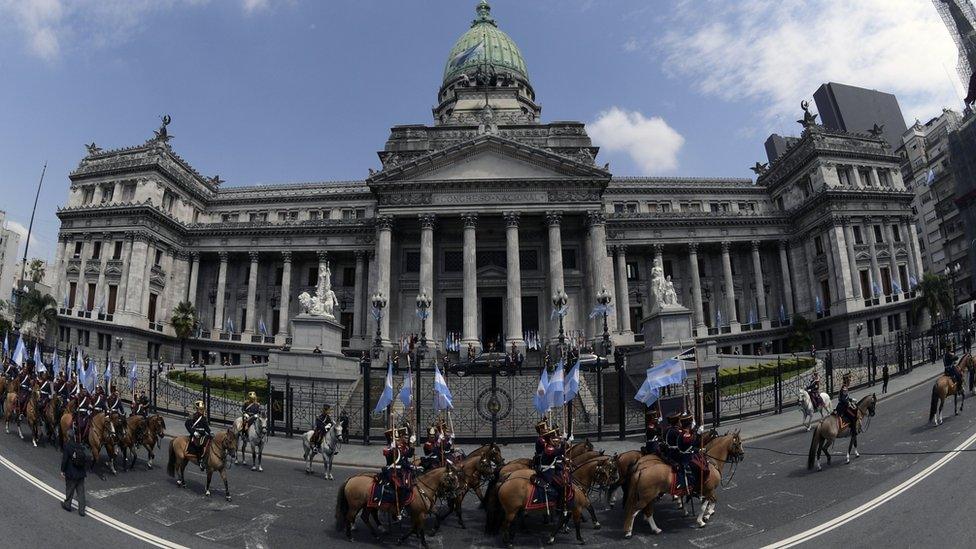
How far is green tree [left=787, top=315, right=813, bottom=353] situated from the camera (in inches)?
1857

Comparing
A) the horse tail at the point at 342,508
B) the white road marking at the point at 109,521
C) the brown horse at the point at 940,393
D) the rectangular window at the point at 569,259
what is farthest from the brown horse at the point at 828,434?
the rectangular window at the point at 569,259

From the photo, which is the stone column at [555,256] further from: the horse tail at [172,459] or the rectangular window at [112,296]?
the rectangular window at [112,296]

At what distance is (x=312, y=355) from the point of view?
1196 inches

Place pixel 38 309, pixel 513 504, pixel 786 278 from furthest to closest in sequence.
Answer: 1. pixel 786 278
2. pixel 38 309
3. pixel 513 504

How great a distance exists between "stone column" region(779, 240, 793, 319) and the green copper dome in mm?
38776

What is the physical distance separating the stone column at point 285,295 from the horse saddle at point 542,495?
4654 cm

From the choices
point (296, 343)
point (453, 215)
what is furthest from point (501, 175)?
point (296, 343)

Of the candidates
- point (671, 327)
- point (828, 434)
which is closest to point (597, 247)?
point (671, 327)

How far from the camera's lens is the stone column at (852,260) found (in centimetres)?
4818

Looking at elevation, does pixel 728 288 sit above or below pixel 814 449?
above

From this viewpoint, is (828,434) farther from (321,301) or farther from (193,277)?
(193,277)

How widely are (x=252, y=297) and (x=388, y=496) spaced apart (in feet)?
159

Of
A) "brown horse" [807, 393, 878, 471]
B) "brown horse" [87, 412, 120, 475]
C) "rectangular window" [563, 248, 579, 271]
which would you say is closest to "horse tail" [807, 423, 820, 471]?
"brown horse" [807, 393, 878, 471]

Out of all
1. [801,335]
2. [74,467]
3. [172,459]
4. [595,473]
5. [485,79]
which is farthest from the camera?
[485,79]
